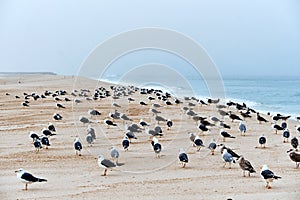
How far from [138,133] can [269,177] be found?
7195 millimetres

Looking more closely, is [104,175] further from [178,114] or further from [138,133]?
[178,114]

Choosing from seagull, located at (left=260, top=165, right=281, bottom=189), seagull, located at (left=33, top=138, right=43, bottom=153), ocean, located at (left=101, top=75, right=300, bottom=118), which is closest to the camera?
seagull, located at (left=260, top=165, right=281, bottom=189)

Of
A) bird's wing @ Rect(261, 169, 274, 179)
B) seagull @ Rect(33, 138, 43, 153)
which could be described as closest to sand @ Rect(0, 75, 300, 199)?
seagull @ Rect(33, 138, 43, 153)

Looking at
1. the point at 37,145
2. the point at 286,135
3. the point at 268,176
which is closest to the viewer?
the point at 268,176

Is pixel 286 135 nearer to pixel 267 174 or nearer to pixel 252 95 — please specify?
pixel 267 174

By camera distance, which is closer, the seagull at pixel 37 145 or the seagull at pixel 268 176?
the seagull at pixel 268 176

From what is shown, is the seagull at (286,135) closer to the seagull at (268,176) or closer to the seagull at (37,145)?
the seagull at (268,176)

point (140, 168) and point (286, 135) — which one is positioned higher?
point (286, 135)

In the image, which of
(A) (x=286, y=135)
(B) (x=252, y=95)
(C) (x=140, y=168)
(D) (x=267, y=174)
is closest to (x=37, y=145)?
Answer: (C) (x=140, y=168)

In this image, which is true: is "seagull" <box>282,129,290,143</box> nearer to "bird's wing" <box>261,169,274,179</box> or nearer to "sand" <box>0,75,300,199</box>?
"sand" <box>0,75,300,199</box>

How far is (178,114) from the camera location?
21578 mm

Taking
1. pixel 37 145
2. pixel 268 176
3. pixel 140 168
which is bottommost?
pixel 140 168

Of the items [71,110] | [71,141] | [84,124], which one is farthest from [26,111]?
[71,141]

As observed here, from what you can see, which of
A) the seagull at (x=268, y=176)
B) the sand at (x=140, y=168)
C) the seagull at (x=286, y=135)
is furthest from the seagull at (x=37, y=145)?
the seagull at (x=286, y=135)
